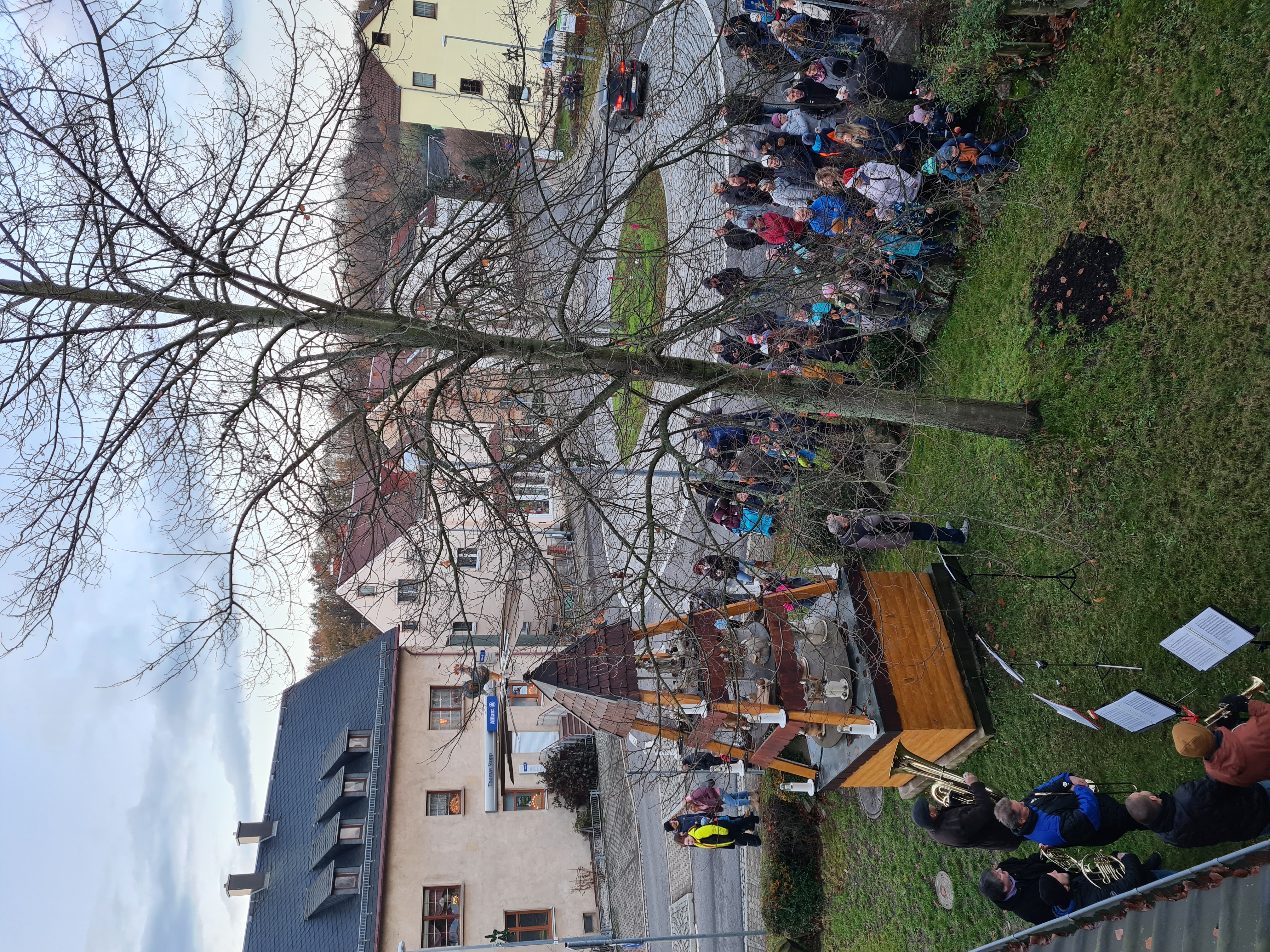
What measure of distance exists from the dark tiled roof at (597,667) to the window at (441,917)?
15209 mm

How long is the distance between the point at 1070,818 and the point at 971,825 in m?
1.01

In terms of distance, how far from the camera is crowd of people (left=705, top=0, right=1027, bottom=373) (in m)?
9.88

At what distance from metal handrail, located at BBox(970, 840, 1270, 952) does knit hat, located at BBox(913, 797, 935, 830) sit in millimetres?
1133

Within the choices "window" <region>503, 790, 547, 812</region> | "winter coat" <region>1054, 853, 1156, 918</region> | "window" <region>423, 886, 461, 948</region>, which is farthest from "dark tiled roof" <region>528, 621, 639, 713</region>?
"window" <region>503, 790, 547, 812</region>

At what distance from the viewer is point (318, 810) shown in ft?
76.9

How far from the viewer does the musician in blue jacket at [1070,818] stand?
7.26 m

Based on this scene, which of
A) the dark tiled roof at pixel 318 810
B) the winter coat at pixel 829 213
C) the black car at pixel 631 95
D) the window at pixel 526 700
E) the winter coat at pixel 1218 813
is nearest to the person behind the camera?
the winter coat at pixel 1218 813

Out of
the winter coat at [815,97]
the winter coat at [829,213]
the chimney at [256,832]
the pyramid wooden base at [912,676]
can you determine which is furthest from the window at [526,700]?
the winter coat at [815,97]

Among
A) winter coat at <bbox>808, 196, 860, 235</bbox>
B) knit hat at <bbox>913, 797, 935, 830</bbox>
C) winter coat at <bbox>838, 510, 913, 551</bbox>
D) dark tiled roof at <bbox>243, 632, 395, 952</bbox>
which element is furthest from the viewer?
dark tiled roof at <bbox>243, 632, 395, 952</bbox>

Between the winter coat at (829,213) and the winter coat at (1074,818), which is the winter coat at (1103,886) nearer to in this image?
the winter coat at (1074,818)

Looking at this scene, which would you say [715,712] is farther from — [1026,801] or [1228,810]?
[1228,810]

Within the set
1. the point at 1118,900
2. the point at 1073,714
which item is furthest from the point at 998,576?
the point at 1118,900

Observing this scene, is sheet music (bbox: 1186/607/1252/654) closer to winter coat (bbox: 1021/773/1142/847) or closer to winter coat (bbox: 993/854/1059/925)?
winter coat (bbox: 1021/773/1142/847)

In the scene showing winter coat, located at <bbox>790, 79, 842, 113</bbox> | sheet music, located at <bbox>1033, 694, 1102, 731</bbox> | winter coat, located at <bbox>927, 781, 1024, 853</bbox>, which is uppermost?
winter coat, located at <bbox>790, 79, 842, 113</bbox>
